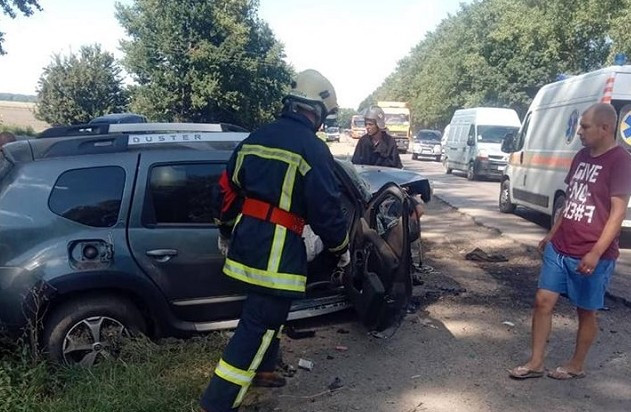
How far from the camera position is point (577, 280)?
4.02m

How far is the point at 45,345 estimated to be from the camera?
13.1 feet

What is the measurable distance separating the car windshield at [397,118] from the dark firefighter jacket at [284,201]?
116 ft

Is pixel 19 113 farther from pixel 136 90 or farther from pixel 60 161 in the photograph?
pixel 60 161

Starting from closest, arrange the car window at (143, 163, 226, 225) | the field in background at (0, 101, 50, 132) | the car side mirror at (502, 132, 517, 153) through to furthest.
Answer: the car window at (143, 163, 226, 225), the car side mirror at (502, 132, 517, 153), the field in background at (0, 101, 50, 132)

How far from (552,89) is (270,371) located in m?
8.56

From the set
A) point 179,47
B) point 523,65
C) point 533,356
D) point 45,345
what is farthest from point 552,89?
point 523,65

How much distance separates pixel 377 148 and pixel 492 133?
1410 cm

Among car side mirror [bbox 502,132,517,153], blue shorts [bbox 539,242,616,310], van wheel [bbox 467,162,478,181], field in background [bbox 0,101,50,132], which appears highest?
car side mirror [bbox 502,132,517,153]

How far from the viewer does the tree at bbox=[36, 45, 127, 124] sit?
35.1 meters

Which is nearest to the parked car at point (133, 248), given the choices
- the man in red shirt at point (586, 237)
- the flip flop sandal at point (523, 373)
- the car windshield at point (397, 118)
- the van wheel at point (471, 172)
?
the flip flop sandal at point (523, 373)

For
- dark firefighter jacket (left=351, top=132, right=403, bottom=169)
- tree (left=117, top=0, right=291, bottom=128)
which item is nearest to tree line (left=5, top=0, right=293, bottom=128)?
tree (left=117, top=0, right=291, bottom=128)

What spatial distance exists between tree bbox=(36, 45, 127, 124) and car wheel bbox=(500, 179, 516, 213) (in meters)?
26.7

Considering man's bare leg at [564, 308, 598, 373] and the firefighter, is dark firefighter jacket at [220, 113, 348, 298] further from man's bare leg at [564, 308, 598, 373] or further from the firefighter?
man's bare leg at [564, 308, 598, 373]

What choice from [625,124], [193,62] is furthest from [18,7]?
[625,124]
